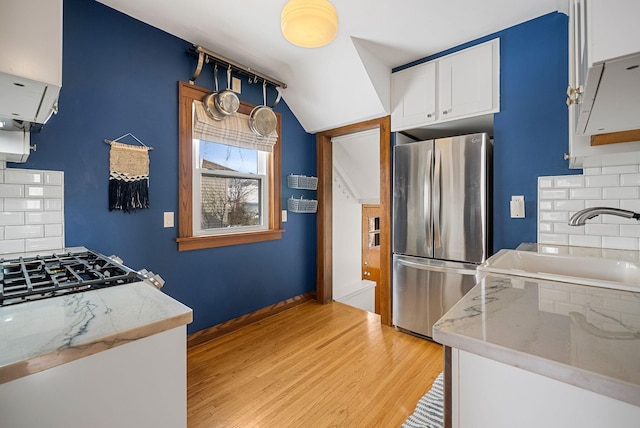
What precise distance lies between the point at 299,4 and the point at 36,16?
35.1 inches

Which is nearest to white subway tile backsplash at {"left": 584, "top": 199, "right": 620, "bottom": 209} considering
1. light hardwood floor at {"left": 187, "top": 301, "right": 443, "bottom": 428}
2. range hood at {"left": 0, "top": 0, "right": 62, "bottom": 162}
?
light hardwood floor at {"left": 187, "top": 301, "right": 443, "bottom": 428}

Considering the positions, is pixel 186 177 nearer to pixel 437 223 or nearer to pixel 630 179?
pixel 437 223

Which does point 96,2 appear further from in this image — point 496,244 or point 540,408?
point 496,244

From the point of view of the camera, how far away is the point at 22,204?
60.7 inches

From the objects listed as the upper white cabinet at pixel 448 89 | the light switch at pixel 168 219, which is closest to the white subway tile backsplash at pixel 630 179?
the upper white cabinet at pixel 448 89

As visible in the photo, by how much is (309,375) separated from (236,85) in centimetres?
247

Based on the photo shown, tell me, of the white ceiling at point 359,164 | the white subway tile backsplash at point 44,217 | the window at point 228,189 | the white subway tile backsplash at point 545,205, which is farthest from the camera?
the white ceiling at point 359,164

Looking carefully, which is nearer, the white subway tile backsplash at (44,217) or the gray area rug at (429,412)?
the gray area rug at (429,412)

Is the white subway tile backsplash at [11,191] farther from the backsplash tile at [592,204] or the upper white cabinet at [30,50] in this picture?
the backsplash tile at [592,204]

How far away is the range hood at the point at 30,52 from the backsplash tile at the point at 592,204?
2.66 meters

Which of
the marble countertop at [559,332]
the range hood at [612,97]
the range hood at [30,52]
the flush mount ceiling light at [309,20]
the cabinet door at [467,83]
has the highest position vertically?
A: the cabinet door at [467,83]

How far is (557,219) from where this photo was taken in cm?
190

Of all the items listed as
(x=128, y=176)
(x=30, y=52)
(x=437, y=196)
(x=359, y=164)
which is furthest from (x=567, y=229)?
(x=128, y=176)

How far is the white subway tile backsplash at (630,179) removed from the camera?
64.7 inches
